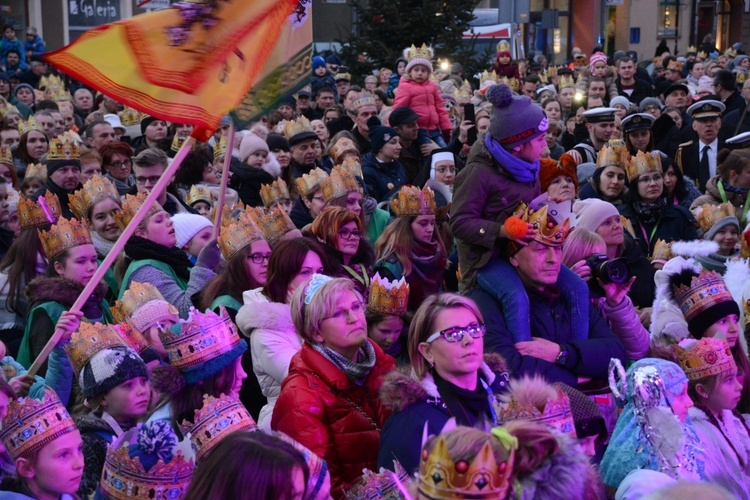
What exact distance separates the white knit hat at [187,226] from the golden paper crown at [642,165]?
3.32 m

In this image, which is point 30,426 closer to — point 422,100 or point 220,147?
point 220,147

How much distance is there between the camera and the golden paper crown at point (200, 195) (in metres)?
8.91

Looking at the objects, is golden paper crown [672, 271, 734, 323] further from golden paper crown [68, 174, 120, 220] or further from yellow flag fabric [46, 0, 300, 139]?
golden paper crown [68, 174, 120, 220]

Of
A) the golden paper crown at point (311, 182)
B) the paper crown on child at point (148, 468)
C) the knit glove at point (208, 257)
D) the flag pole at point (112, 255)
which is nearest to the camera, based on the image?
the paper crown on child at point (148, 468)

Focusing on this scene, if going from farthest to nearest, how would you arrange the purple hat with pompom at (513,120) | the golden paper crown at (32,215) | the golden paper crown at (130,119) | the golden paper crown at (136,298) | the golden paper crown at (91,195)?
the golden paper crown at (130,119) < the golden paper crown at (91,195) < the golden paper crown at (32,215) < the golden paper crown at (136,298) < the purple hat with pompom at (513,120)

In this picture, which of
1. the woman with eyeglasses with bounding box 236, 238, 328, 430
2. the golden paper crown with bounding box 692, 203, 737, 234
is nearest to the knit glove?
the woman with eyeglasses with bounding box 236, 238, 328, 430

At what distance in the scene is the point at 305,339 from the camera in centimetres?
459

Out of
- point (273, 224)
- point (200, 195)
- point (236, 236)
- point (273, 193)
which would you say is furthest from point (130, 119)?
point (236, 236)

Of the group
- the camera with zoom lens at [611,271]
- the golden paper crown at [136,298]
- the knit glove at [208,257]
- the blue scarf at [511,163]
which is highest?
the blue scarf at [511,163]

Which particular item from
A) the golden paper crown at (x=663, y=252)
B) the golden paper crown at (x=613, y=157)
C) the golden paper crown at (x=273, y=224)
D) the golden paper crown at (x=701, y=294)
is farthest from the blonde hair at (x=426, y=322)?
the golden paper crown at (x=613, y=157)

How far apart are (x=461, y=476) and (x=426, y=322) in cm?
164

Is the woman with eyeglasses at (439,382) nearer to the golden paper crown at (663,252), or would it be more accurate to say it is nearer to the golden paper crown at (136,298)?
the golden paper crown at (136,298)

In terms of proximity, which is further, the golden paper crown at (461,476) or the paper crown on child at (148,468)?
the paper crown on child at (148,468)

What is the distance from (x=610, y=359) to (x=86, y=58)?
280 centimetres
